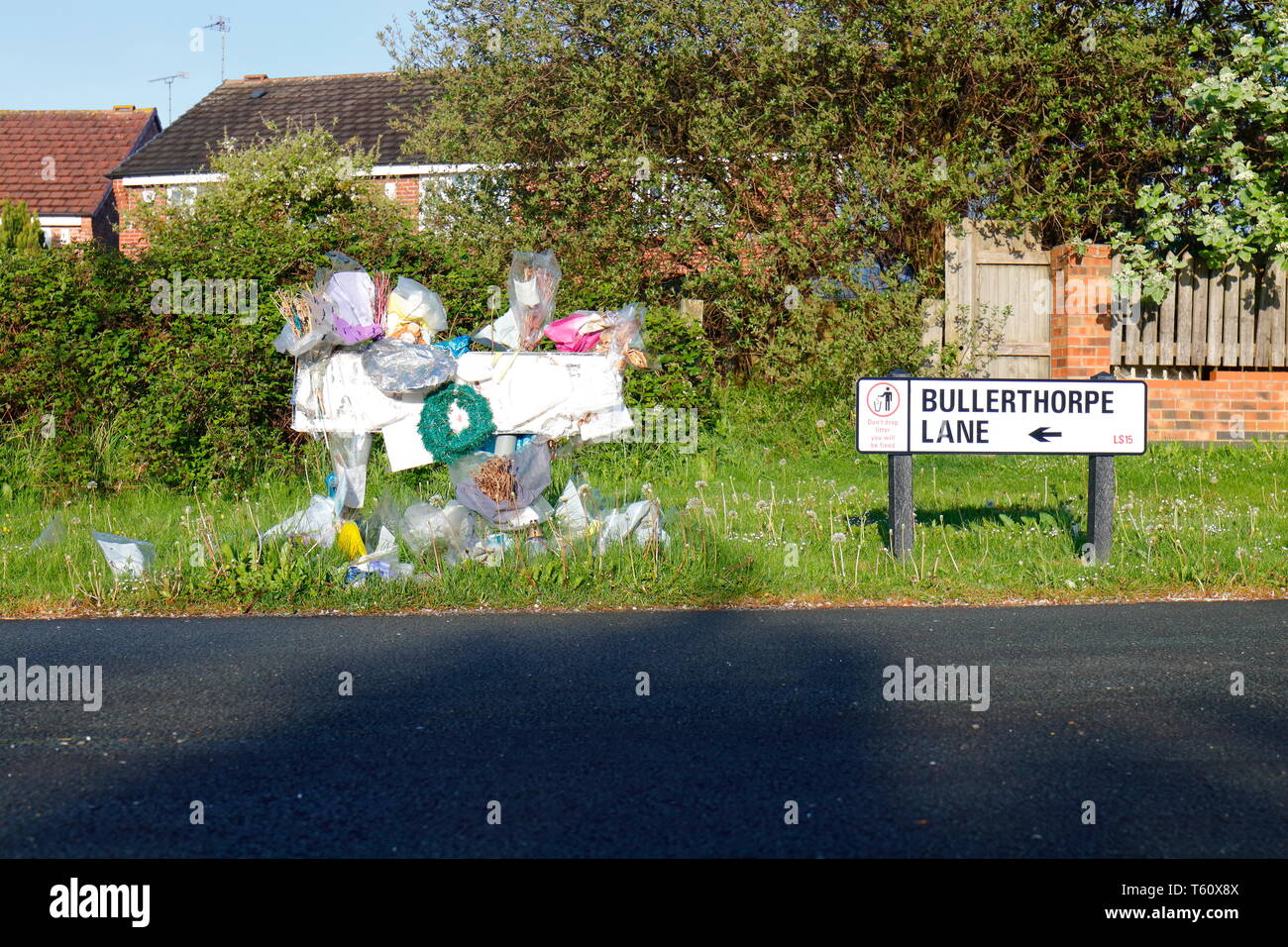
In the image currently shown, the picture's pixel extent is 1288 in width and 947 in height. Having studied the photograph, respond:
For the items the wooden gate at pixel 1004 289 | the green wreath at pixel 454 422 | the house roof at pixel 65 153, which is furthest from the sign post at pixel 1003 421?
the house roof at pixel 65 153

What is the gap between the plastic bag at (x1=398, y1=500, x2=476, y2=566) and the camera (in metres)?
7.14

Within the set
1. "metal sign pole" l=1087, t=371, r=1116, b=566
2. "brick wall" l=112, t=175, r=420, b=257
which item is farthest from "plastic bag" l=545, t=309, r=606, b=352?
"brick wall" l=112, t=175, r=420, b=257

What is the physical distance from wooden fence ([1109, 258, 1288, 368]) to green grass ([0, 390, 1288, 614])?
7.37ft

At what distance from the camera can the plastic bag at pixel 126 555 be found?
7047 millimetres

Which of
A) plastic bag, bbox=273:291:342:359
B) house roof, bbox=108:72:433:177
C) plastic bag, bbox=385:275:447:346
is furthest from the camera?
house roof, bbox=108:72:433:177

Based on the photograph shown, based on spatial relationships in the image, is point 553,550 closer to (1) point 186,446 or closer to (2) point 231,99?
(1) point 186,446

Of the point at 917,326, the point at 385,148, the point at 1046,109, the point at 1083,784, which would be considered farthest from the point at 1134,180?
the point at 385,148

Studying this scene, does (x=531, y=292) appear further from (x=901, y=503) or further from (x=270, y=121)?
(x=270, y=121)

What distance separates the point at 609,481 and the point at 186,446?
144 inches

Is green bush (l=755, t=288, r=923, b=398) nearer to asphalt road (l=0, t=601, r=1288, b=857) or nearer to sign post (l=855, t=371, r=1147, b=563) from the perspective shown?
sign post (l=855, t=371, r=1147, b=563)

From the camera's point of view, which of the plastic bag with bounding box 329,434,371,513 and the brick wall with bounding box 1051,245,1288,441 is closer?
the plastic bag with bounding box 329,434,371,513

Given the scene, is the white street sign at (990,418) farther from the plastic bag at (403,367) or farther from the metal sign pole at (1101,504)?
the plastic bag at (403,367)

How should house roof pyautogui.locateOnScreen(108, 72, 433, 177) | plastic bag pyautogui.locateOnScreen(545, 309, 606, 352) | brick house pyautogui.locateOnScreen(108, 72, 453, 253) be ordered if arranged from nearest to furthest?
plastic bag pyautogui.locateOnScreen(545, 309, 606, 352) < brick house pyautogui.locateOnScreen(108, 72, 453, 253) < house roof pyautogui.locateOnScreen(108, 72, 433, 177)

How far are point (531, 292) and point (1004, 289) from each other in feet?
24.6
